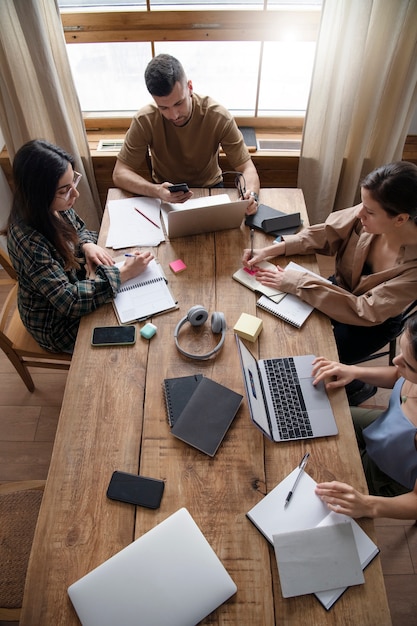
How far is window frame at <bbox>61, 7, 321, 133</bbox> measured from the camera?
2.31m

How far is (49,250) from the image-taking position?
62.4 inches

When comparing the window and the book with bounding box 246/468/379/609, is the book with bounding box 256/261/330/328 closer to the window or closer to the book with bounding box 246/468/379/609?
the book with bounding box 246/468/379/609

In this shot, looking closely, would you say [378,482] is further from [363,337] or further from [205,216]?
[205,216]

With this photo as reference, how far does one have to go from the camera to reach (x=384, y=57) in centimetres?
213

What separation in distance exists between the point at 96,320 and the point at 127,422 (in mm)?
415

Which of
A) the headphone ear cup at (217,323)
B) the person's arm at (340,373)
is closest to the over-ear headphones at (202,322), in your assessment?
the headphone ear cup at (217,323)

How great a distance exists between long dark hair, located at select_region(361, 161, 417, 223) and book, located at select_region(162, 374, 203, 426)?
2.83 ft

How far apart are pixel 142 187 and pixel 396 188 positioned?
107cm

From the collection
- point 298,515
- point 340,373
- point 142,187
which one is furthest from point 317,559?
point 142,187

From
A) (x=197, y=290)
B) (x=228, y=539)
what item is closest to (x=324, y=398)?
(x=228, y=539)

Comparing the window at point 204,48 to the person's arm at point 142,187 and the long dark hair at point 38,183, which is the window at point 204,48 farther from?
the long dark hair at point 38,183

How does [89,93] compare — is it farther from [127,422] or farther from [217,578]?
[217,578]

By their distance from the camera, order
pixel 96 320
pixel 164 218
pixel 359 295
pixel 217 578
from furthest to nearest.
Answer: pixel 164 218, pixel 359 295, pixel 96 320, pixel 217 578

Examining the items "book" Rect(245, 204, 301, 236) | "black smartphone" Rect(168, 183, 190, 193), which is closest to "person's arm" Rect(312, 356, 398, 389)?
"book" Rect(245, 204, 301, 236)
